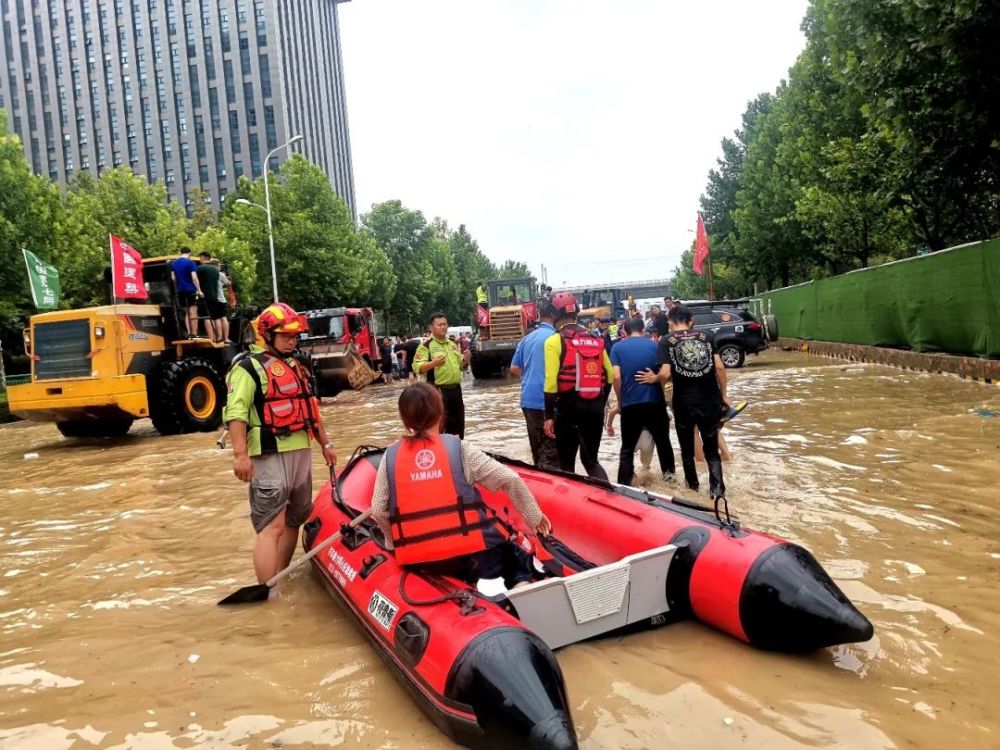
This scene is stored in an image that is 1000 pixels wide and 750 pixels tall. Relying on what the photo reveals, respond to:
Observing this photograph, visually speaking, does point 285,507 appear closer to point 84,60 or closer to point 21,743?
point 21,743

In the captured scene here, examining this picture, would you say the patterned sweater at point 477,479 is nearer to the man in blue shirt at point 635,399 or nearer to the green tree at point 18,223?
the man in blue shirt at point 635,399

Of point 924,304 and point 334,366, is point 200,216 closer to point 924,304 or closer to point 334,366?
point 334,366

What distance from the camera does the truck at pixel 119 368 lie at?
37.0 ft

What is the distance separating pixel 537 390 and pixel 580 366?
23.7 inches

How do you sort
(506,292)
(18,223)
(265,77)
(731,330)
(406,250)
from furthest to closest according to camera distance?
(265,77) → (406,250) → (506,292) → (18,223) → (731,330)

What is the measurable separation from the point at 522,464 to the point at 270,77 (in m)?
72.8

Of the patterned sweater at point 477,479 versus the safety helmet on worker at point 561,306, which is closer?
the patterned sweater at point 477,479

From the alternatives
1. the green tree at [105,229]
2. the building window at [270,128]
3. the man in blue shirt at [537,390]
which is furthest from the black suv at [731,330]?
the building window at [270,128]

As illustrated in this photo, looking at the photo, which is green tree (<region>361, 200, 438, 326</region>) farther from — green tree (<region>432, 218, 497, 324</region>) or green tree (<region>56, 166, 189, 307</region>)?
green tree (<region>56, 166, 189, 307</region>)

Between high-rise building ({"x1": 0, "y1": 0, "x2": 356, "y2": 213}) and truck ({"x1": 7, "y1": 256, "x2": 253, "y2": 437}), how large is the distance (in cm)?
6069

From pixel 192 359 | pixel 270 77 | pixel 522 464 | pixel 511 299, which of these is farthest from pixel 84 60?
pixel 522 464

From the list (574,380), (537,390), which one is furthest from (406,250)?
(574,380)

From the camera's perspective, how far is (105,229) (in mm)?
26750

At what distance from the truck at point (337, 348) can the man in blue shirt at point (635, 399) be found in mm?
12479
